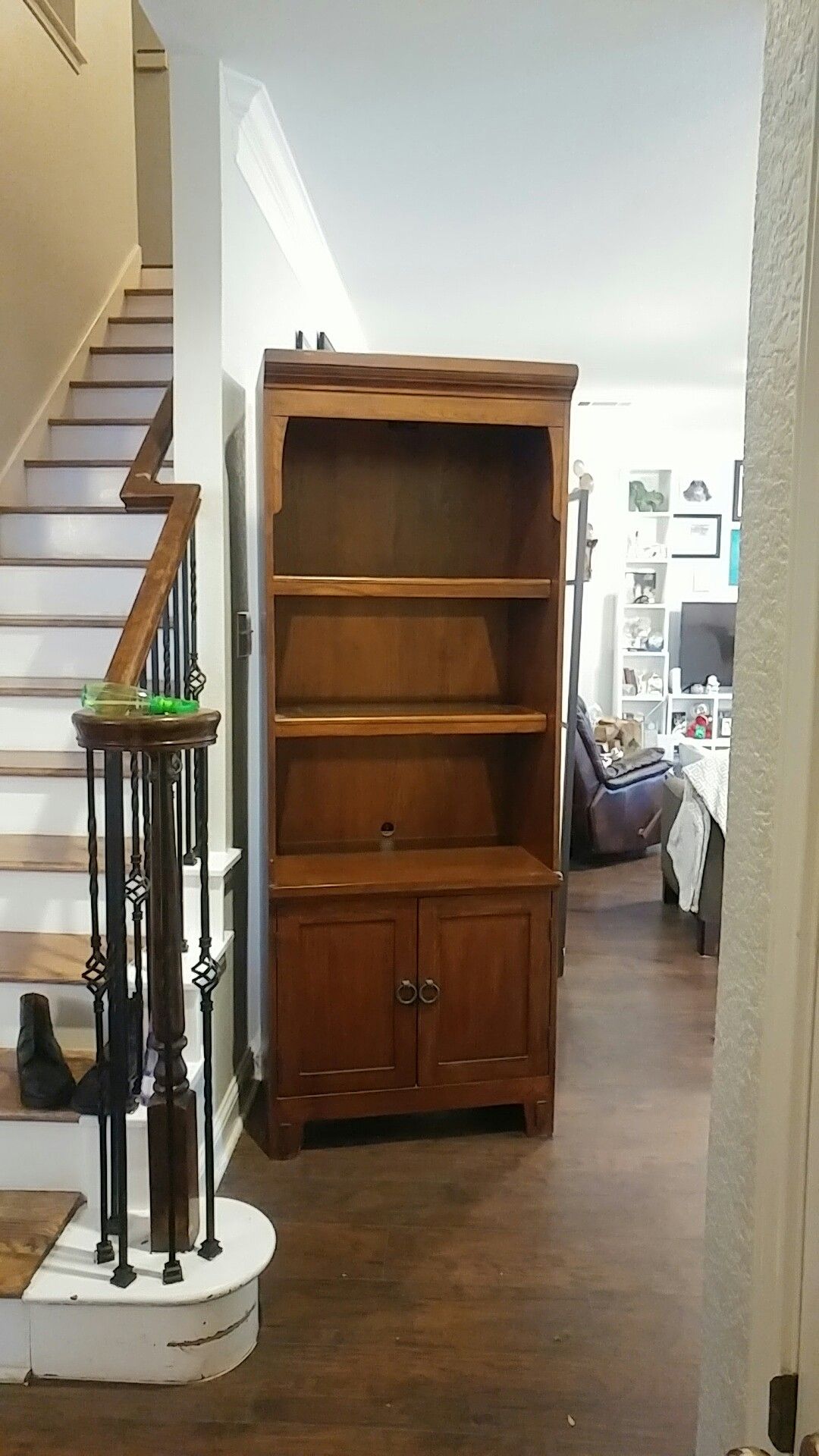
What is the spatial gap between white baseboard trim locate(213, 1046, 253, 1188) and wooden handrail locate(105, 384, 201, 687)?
3.80 feet

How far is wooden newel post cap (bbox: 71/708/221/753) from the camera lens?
64.1 inches

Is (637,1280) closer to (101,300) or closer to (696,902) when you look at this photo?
(696,902)

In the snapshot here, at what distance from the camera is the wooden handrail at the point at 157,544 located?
2049 millimetres

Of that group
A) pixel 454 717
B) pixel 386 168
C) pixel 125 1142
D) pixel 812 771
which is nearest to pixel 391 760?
pixel 454 717

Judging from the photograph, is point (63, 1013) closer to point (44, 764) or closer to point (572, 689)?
point (44, 764)

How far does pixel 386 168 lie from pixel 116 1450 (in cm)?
305

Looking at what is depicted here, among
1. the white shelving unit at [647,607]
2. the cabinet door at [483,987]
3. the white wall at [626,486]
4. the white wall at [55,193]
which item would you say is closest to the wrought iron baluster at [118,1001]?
the cabinet door at [483,987]

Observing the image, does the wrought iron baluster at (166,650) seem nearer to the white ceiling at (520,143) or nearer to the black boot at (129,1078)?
the black boot at (129,1078)

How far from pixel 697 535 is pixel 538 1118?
5.46m

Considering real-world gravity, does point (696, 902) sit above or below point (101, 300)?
below

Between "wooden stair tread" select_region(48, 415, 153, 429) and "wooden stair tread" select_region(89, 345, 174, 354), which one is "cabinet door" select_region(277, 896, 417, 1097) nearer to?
"wooden stair tread" select_region(48, 415, 153, 429)

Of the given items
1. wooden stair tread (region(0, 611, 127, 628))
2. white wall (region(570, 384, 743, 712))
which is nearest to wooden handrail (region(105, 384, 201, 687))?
wooden stair tread (region(0, 611, 127, 628))

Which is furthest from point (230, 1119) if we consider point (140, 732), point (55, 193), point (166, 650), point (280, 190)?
point (55, 193)

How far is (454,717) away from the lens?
2.60 metres
